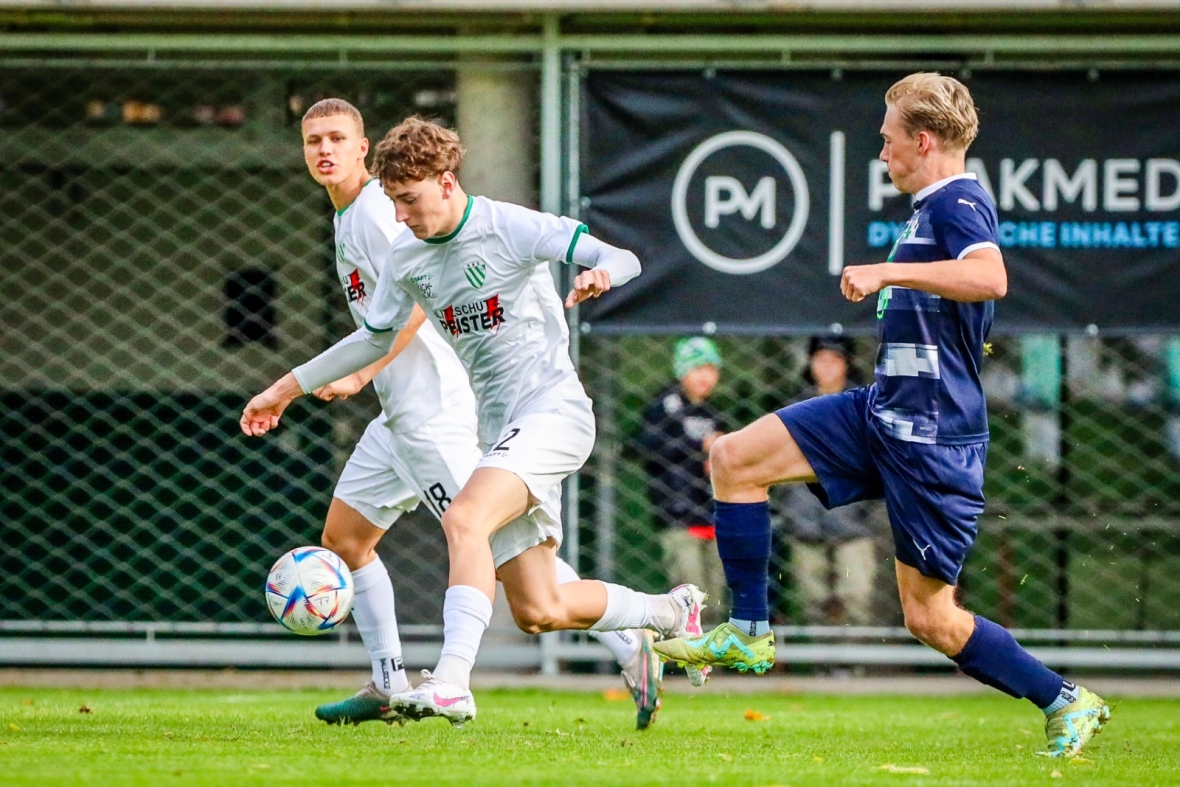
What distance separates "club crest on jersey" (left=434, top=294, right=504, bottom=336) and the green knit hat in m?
3.12

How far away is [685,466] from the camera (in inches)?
309

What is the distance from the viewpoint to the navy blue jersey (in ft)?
15.0

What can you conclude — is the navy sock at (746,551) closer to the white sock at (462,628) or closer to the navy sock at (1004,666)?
the navy sock at (1004,666)

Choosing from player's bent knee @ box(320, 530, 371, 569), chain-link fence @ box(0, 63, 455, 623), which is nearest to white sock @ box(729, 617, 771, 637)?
player's bent knee @ box(320, 530, 371, 569)

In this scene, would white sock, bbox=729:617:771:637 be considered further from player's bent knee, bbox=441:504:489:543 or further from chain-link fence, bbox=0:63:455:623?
chain-link fence, bbox=0:63:455:623

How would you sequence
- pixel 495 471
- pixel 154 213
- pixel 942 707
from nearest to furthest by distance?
pixel 495 471 → pixel 942 707 → pixel 154 213

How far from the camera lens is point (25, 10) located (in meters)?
7.36

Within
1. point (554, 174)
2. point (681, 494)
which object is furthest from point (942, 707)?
point (554, 174)

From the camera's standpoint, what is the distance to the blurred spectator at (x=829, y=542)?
25.7ft

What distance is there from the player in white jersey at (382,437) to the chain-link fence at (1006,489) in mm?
1948

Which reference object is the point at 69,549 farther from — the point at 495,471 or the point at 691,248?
the point at 495,471

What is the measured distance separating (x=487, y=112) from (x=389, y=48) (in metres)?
0.55

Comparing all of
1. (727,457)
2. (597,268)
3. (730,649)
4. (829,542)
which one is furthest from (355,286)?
(829,542)

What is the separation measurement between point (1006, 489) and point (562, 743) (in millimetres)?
4464
